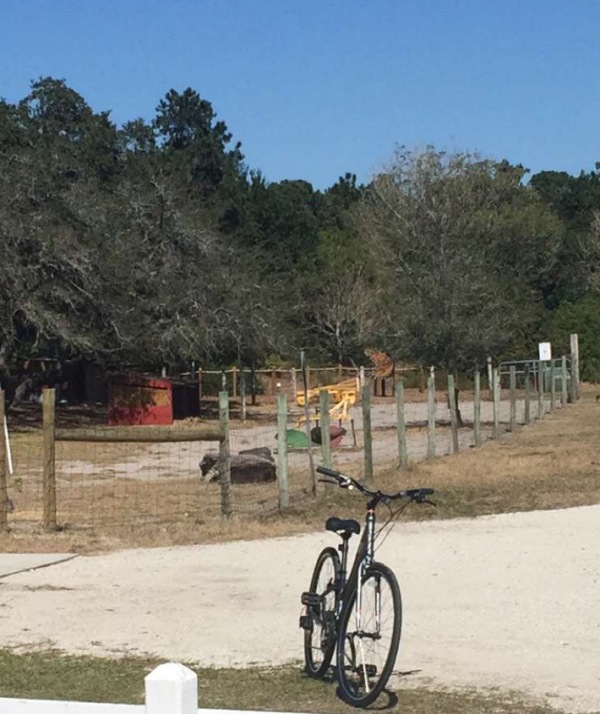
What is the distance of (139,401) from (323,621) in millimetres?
30090

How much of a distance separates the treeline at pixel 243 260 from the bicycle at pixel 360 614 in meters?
25.5

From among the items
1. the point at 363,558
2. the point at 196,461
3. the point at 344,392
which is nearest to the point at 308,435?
the point at 196,461

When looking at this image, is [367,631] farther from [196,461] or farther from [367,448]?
[196,461]

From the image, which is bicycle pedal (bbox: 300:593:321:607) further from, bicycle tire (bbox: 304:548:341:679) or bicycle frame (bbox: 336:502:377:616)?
bicycle frame (bbox: 336:502:377:616)

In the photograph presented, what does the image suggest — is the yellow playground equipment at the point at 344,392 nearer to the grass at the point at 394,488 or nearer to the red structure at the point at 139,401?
the grass at the point at 394,488

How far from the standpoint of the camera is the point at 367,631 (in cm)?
684

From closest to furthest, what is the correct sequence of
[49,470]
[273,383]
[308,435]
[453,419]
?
[49,470] → [308,435] → [453,419] → [273,383]

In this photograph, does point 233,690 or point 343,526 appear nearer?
point 343,526

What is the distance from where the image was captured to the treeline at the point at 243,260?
33.4 meters

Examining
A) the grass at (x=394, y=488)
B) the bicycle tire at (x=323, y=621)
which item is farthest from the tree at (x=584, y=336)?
the bicycle tire at (x=323, y=621)

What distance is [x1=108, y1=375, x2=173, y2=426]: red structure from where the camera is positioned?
36750mm

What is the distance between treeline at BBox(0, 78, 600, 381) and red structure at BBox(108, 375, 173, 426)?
2.70ft

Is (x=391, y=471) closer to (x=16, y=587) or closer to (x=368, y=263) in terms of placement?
(x=16, y=587)

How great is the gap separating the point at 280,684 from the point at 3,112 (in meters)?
52.6
